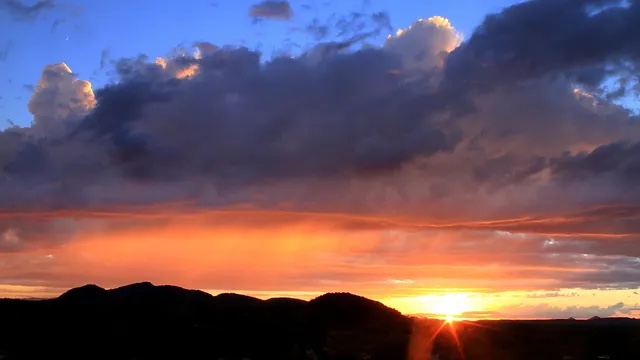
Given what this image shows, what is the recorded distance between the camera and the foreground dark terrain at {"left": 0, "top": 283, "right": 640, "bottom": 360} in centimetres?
16038

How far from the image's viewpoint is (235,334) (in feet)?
567

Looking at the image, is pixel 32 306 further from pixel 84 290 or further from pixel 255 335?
pixel 255 335

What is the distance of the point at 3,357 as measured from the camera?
14938 cm

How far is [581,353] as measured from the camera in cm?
18025

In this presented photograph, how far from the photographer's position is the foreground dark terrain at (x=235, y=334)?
160 m

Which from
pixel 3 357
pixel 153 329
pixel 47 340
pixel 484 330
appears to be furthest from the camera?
pixel 484 330

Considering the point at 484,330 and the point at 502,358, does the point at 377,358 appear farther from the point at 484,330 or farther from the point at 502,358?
the point at 484,330

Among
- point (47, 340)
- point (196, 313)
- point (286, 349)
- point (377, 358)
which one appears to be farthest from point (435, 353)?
point (47, 340)

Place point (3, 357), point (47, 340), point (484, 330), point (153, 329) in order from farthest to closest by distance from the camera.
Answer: point (484, 330), point (153, 329), point (47, 340), point (3, 357)

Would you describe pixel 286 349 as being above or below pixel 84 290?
below

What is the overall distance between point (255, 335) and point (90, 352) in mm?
33026

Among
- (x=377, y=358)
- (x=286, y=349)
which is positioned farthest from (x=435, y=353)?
(x=286, y=349)

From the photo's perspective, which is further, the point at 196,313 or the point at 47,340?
the point at 196,313

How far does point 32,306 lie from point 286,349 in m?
55.5
